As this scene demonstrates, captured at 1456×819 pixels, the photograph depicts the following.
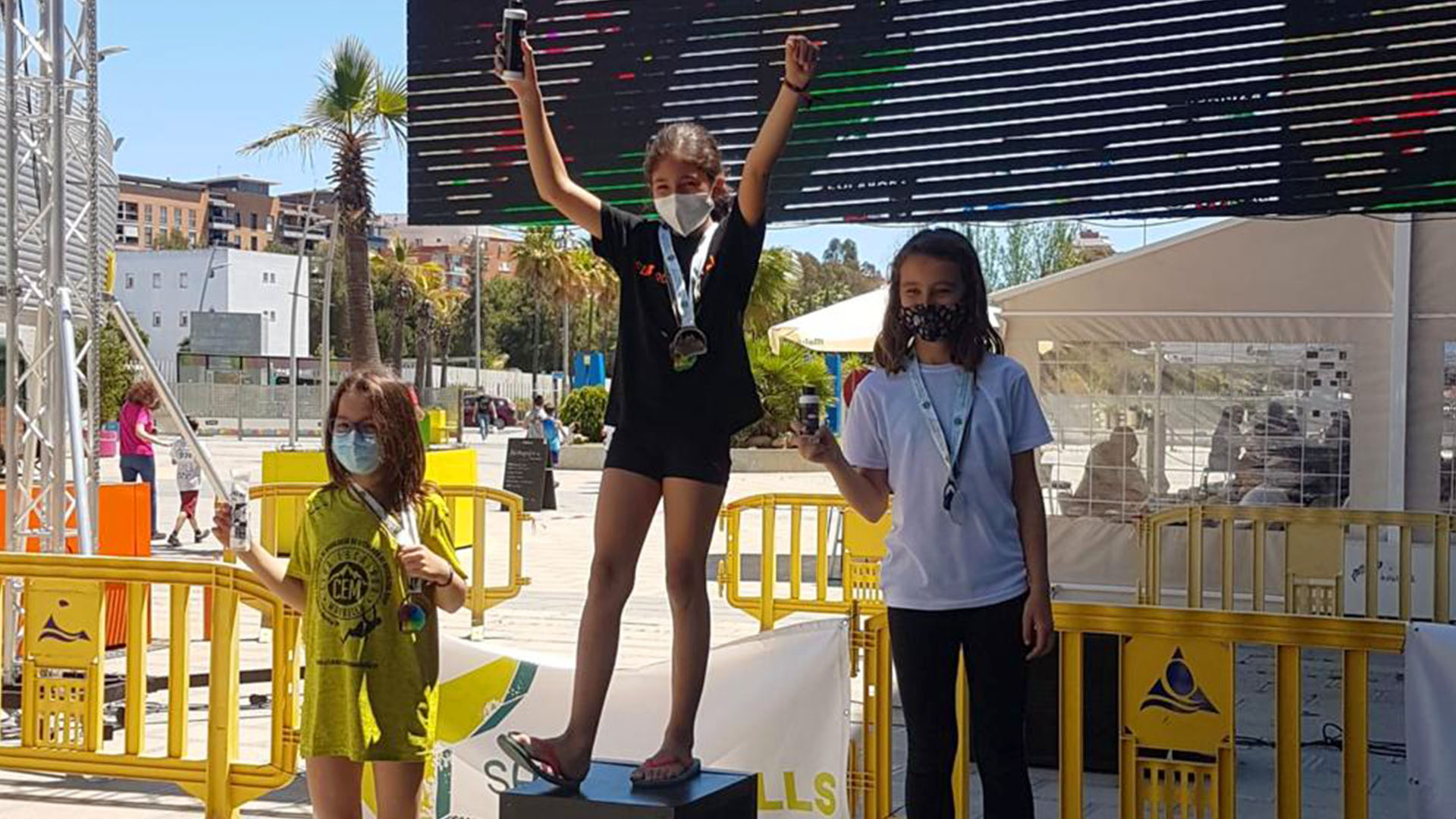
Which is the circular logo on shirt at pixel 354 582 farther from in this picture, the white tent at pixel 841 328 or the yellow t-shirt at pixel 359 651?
the white tent at pixel 841 328

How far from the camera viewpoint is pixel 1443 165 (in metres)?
6.51

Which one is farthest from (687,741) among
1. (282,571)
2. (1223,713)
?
(1223,713)

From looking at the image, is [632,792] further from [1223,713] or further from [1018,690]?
[1223,713]

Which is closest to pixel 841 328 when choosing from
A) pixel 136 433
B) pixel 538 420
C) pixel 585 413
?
pixel 136 433

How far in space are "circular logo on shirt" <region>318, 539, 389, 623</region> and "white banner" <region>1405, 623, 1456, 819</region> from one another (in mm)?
3073

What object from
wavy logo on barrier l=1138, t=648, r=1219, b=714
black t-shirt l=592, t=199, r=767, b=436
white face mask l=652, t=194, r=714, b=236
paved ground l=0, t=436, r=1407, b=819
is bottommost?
paved ground l=0, t=436, r=1407, b=819

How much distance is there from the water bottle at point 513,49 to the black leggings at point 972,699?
1.70 m

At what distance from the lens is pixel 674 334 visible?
4.18 m

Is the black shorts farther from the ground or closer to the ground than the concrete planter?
farther from the ground

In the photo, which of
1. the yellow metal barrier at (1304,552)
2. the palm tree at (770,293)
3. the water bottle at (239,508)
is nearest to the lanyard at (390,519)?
the water bottle at (239,508)

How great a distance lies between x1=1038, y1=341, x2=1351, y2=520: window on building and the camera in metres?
12.8

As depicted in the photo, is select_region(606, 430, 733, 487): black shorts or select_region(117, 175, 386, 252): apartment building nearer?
select_region(606, 430, 733, 487): black shorts

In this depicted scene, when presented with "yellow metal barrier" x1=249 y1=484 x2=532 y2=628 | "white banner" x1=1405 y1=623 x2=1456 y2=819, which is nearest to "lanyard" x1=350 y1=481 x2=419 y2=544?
"white banner" x1=1405 y1=623 x2=1456 y2=819

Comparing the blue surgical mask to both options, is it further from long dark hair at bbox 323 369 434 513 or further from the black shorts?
the black shorts
